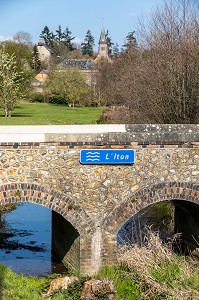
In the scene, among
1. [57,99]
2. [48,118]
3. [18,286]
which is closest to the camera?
[18,286]

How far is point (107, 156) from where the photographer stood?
11.8 meters

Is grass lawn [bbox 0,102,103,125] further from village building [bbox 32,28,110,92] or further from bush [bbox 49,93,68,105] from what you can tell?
village building [bbox 32,28,110,92]

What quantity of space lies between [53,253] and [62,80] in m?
41.3

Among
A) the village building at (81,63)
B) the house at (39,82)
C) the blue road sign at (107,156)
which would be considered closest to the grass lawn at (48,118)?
the village building at (81,63)

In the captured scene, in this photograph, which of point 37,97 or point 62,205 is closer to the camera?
point 62,205

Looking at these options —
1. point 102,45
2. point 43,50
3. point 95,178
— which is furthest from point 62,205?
point 43,50

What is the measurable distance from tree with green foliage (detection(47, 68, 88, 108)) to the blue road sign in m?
42.6

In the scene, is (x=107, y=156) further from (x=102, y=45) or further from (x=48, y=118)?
(x=102, y=45)

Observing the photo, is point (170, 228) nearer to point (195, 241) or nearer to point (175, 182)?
point (195, 241)

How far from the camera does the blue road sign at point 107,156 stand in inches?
459

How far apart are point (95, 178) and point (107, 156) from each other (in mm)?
588

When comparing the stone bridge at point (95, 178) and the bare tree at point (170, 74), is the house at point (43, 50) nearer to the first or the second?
the bare tree at point (170, 74)

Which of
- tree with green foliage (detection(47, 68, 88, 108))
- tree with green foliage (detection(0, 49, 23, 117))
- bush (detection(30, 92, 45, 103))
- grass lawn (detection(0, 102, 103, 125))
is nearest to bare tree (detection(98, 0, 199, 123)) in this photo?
grass lawn (detection(0, 102, 103, 125))

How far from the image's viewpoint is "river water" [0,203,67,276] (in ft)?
44.4
